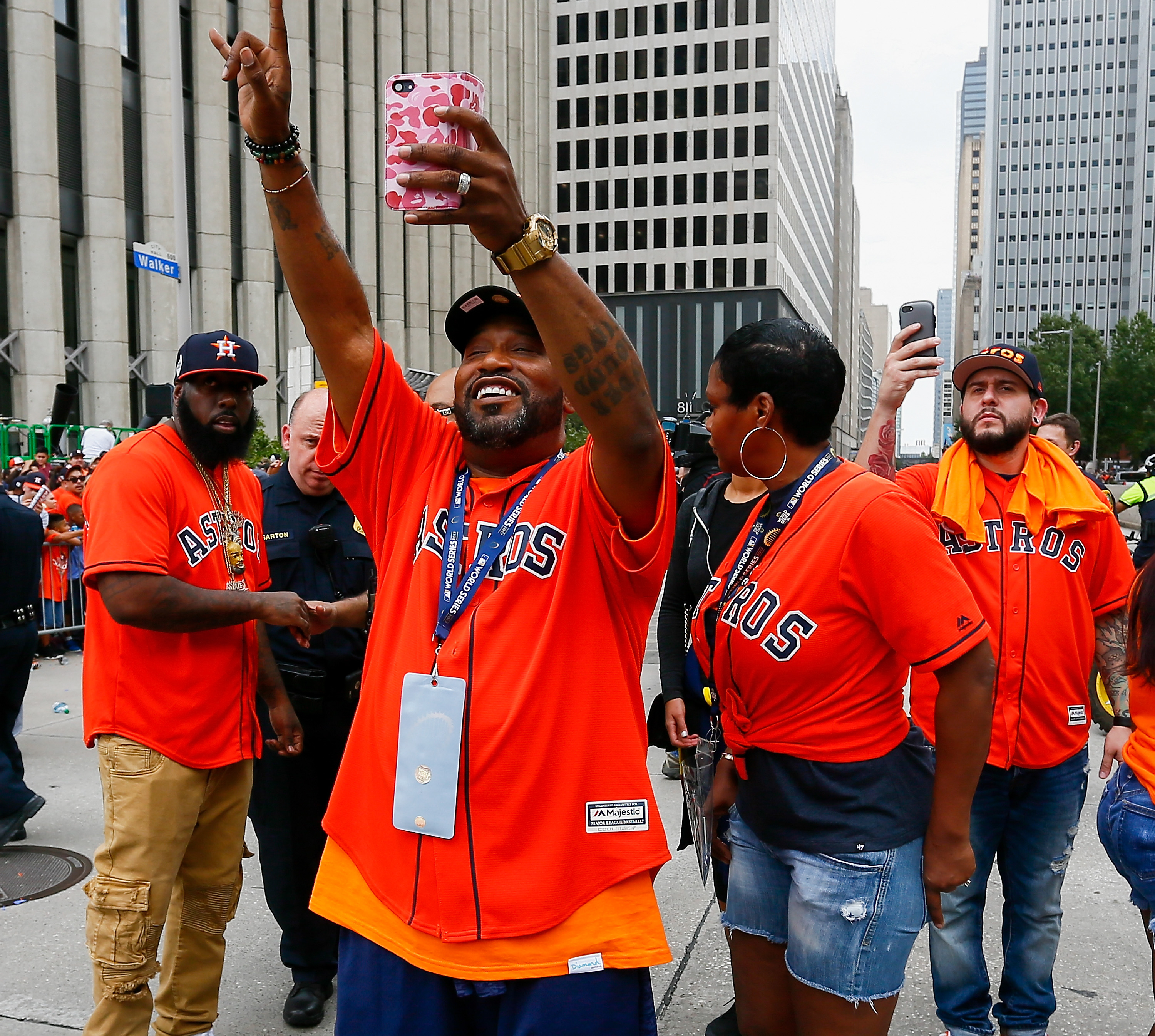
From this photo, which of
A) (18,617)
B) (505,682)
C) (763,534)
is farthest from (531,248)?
(18,617)

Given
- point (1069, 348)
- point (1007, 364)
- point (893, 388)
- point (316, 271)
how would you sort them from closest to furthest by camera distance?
point (316, 271)
point (893, 388)
point (1007, 364)
point (1069, 348)

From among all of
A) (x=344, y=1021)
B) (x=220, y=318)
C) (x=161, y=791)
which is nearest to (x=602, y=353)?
(x=344, y=1021)

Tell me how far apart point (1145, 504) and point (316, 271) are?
637 cm

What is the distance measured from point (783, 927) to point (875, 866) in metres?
0.35

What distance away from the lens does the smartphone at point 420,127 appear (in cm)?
159

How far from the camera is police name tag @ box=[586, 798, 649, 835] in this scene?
193cm

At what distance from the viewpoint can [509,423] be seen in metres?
2.10

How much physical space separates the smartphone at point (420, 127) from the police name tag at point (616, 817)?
1146mm

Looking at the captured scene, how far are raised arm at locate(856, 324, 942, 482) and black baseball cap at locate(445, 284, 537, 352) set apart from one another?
1253mm

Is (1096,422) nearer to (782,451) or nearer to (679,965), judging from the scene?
(679,965)

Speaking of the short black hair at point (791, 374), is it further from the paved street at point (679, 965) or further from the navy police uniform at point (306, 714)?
the paved street at point (679, 965)

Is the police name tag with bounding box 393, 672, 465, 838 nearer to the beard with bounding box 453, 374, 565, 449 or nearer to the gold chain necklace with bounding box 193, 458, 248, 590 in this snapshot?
the beard with bounding box 453, 374, 565, 449

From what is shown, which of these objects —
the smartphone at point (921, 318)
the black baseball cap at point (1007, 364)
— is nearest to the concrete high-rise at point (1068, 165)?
the black baseball cap at point (1007, 364)

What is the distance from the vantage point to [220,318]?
88.8ft
